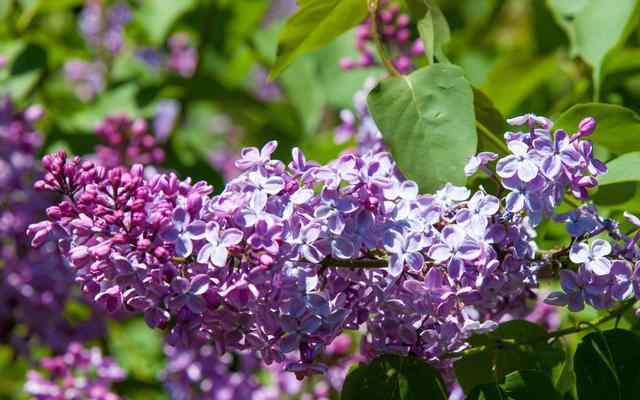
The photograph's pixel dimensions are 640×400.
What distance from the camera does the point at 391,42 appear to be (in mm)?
2625

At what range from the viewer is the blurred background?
2746mm

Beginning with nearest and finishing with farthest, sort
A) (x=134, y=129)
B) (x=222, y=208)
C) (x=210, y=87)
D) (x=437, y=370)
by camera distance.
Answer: (x=222, y=208) → (x=437, y=370) → (x=134, y=129) → (x=210, y=87)

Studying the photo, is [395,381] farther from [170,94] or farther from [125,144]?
[170,94]

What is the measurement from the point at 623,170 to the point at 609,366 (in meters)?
0.33

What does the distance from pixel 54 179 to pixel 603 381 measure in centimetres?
89

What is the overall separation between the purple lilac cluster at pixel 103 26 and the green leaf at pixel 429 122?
2.25 metres

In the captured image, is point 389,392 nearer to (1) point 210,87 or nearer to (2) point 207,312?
(2) point 207,312

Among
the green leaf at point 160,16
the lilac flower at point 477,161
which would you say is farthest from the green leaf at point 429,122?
the green leaf at point 160,16

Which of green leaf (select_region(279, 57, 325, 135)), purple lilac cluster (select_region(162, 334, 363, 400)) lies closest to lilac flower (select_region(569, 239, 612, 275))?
purple lilac cluster (select_region(162, 334, 363, 400))

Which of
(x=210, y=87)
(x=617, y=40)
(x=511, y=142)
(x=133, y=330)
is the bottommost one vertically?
(x=133, y=330)

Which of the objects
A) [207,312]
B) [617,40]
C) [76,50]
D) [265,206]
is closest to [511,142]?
[265,206]

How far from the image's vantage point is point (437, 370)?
161 centimetres

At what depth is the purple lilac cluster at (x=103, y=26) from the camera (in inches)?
146

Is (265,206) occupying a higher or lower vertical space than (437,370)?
higher
